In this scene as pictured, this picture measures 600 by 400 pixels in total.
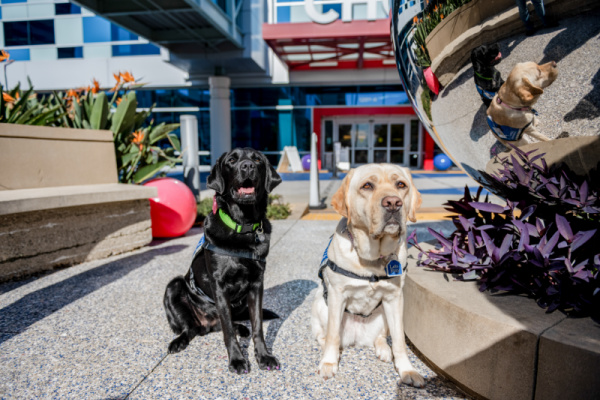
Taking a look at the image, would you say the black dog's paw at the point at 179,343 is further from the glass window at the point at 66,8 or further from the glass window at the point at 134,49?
the glass window at the point at 66,8

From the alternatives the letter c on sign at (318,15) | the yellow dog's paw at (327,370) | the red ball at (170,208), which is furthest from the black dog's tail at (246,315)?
the letter c on sign at (318,15)

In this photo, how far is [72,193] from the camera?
4.02 metres

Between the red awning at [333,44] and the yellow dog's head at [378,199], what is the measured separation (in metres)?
12.1

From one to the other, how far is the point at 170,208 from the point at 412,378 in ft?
13.9

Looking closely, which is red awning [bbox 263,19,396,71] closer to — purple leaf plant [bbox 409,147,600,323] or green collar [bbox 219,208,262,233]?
purple leaf plant [bbox 409,147,600,323]

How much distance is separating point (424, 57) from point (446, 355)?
1.70 m

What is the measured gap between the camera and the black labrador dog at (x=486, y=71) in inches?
73.2

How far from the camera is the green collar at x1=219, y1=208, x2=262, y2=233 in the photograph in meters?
2.38

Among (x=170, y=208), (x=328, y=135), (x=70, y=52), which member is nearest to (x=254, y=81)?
(x=328, y=135)

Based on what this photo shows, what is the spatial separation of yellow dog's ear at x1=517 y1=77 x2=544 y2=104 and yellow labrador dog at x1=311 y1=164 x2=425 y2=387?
65cm

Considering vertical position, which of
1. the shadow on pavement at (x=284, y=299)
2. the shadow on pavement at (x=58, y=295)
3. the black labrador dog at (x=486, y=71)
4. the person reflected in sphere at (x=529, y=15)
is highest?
the person reflected in sphere at (x=529, y=15)

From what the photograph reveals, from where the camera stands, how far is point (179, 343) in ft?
7.80

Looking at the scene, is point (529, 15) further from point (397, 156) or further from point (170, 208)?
point (397, 156)

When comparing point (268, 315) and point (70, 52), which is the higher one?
point (70, 52)
